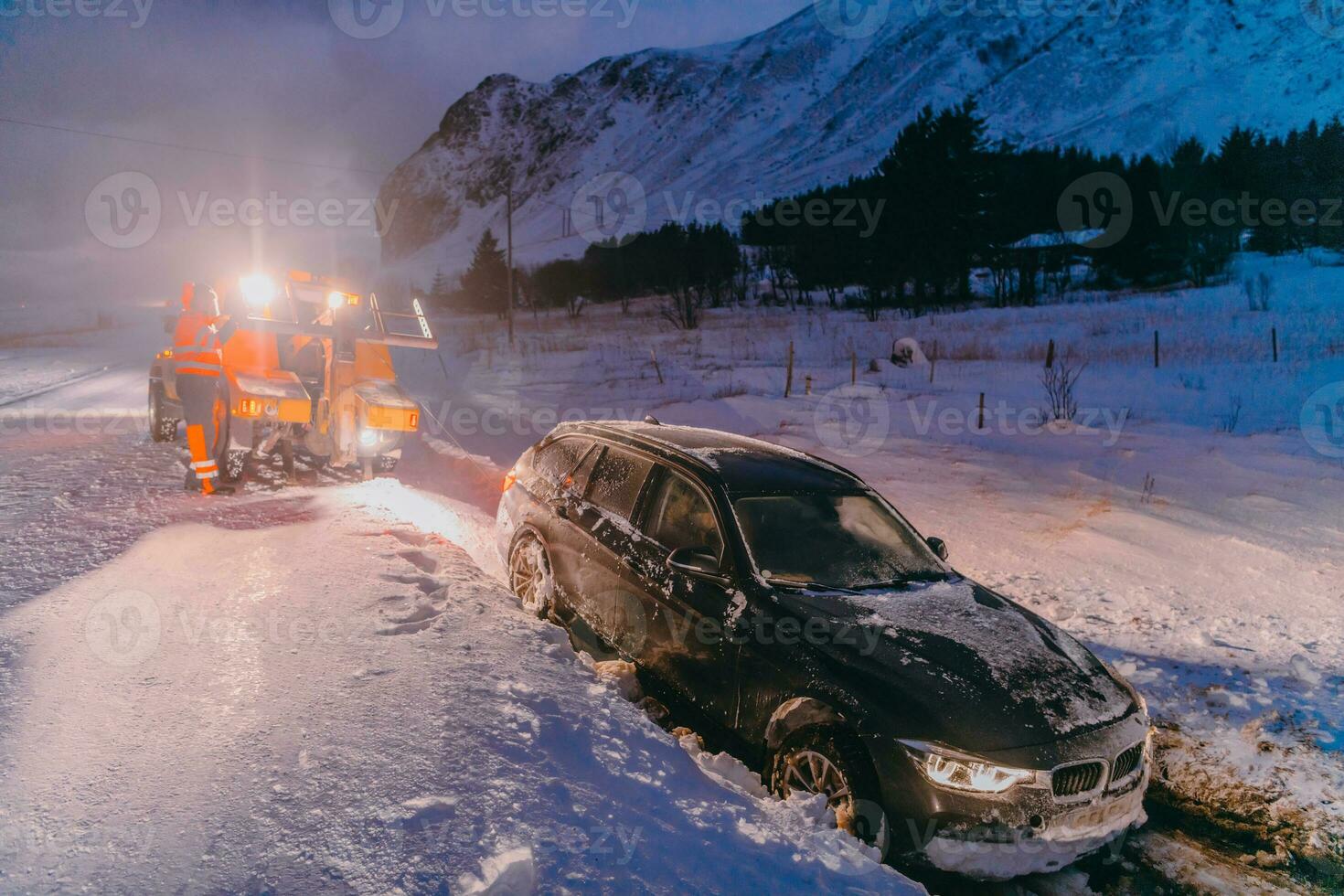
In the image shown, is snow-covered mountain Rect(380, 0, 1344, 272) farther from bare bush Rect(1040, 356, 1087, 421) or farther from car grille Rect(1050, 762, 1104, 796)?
car grille Rect(1050, 762, 1104, 796)

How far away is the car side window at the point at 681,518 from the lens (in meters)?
4.21

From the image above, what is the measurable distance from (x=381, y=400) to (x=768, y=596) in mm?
6230

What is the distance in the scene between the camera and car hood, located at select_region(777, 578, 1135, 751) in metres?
3.19

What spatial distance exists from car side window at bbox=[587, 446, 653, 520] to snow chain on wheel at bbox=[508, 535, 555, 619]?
615 mm

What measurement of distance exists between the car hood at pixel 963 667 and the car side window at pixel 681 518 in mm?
595

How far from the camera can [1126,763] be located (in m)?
3.41

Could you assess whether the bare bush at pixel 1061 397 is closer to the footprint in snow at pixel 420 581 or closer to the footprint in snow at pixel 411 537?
the footprint in snow at pixel 411 537

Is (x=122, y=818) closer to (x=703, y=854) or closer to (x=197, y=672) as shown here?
A: (x=197, y=672)

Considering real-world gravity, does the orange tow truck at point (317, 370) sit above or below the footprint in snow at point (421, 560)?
above

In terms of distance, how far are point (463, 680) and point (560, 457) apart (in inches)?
91.5

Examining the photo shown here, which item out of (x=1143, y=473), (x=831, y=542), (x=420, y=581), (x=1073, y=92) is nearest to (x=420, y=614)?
(x=420, y=581)

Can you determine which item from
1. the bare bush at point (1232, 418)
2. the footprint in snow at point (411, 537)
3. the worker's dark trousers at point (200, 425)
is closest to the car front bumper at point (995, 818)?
the footprint in snow at point (411, 537)

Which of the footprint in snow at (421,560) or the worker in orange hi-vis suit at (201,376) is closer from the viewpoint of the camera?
the footprint in snow at (421,560)

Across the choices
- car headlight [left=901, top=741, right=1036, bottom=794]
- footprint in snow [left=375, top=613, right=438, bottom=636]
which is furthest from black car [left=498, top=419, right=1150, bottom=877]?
footprint in snow [left=375, top=613, right=438, bottom=636]
